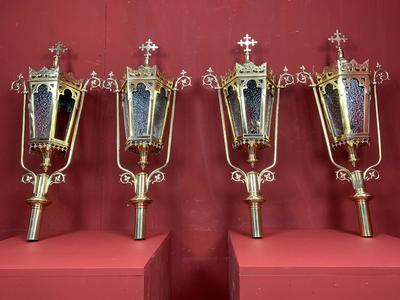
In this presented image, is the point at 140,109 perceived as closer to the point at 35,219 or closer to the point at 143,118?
the point at 143,118

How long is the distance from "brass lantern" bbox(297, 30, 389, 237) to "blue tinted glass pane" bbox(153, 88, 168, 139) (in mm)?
669

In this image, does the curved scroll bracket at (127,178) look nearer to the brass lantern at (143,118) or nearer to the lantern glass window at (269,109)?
the brass lantern at (143,118)

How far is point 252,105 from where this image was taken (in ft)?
5.03

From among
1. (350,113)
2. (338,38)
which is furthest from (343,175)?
(338,38)

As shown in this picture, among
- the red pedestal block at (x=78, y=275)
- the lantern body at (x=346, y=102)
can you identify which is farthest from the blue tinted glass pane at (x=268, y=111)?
the red pedestal block at (x=78, y=275)

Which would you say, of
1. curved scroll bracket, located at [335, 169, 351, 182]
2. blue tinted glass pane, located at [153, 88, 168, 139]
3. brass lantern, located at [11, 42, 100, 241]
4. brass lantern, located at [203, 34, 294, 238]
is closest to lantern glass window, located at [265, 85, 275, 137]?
brass lantern, located at [203, 34, 294, 238]

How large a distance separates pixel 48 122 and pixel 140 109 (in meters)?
0.38

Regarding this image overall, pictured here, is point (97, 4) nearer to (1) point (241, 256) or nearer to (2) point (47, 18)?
(2) point (47, 18)

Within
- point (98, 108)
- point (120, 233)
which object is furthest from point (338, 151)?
point (98, 108)

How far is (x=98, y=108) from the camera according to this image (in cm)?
183

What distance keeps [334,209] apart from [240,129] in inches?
24.2

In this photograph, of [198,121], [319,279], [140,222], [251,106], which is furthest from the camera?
[198,121]

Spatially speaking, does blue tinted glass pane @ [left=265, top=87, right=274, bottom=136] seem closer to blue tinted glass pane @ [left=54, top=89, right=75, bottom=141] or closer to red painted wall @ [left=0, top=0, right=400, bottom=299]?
red painted wall @ [left=0, top=0, right=400, bottom=299]

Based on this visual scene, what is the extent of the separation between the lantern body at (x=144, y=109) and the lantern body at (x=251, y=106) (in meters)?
0.32
